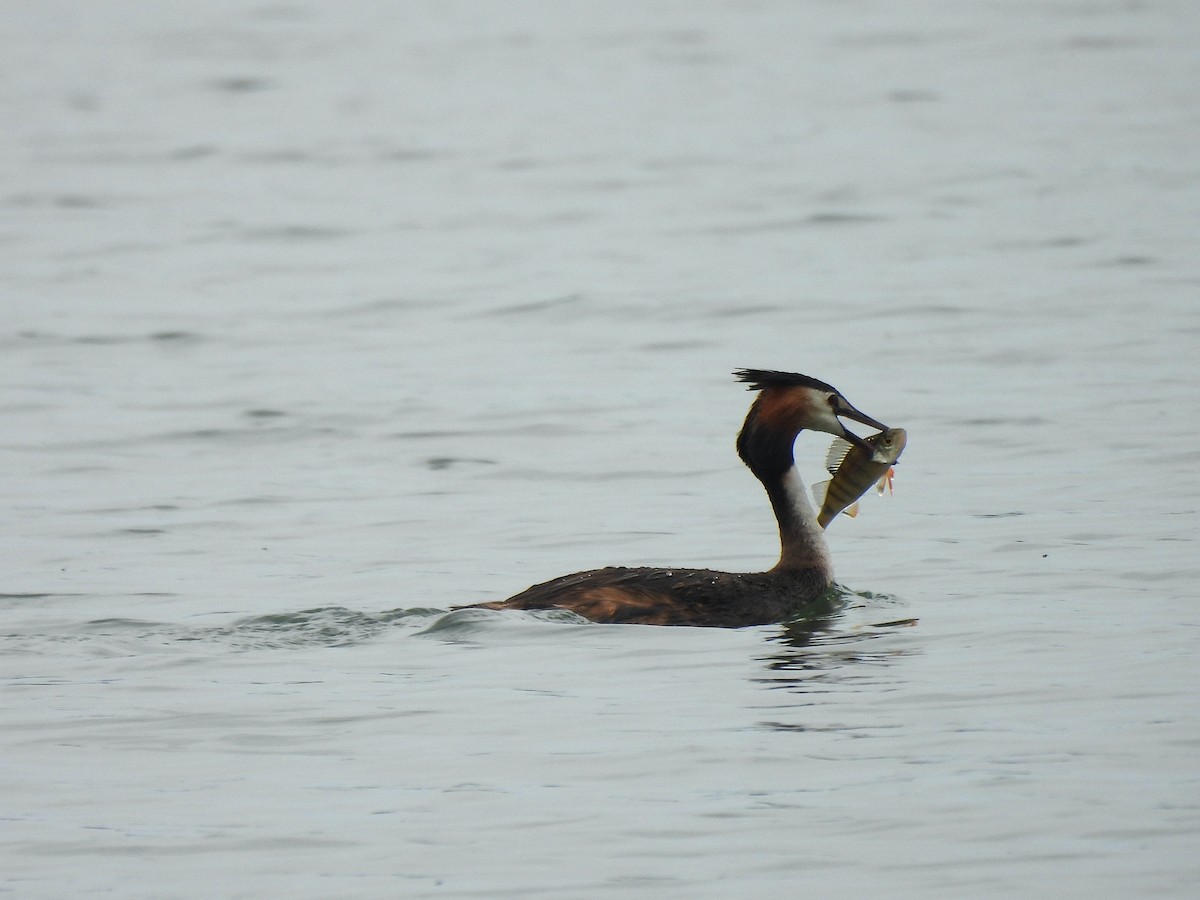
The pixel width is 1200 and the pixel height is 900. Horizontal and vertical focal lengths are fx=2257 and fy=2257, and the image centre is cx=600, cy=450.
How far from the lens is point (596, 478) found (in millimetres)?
16469

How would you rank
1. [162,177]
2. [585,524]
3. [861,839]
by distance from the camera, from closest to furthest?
[861,839], [585,524], [162,177]

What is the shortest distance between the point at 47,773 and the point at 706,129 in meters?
28.4

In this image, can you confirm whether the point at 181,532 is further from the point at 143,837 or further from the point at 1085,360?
the point at 1085,360

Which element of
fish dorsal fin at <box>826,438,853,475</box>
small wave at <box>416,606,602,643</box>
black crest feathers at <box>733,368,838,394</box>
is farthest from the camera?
fish dorsal fin at <box>826,438,853,475</box>

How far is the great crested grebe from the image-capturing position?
11.6m

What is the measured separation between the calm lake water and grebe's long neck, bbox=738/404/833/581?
16.2 inches

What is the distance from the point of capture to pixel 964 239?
26641 mm

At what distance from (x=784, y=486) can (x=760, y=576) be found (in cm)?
61

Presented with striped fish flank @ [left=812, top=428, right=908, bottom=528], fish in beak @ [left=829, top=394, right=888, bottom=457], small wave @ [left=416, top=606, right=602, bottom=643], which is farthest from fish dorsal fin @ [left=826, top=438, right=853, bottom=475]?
small wave @ [left=416, top=606, right=602, bottom=643]

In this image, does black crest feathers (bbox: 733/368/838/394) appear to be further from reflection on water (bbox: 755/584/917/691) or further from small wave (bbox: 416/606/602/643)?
small wave (bbox: 416/606/602/643)

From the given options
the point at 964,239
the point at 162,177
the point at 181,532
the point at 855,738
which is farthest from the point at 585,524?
the point at 162,177

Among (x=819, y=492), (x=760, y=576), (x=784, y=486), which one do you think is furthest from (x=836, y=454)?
(x=760, y=576)

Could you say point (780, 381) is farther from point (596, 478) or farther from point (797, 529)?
point (596, 478)

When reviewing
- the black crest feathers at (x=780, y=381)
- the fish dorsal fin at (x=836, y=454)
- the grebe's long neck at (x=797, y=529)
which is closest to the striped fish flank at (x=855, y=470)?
the fish dorsal fin at (x=836, y=454)
